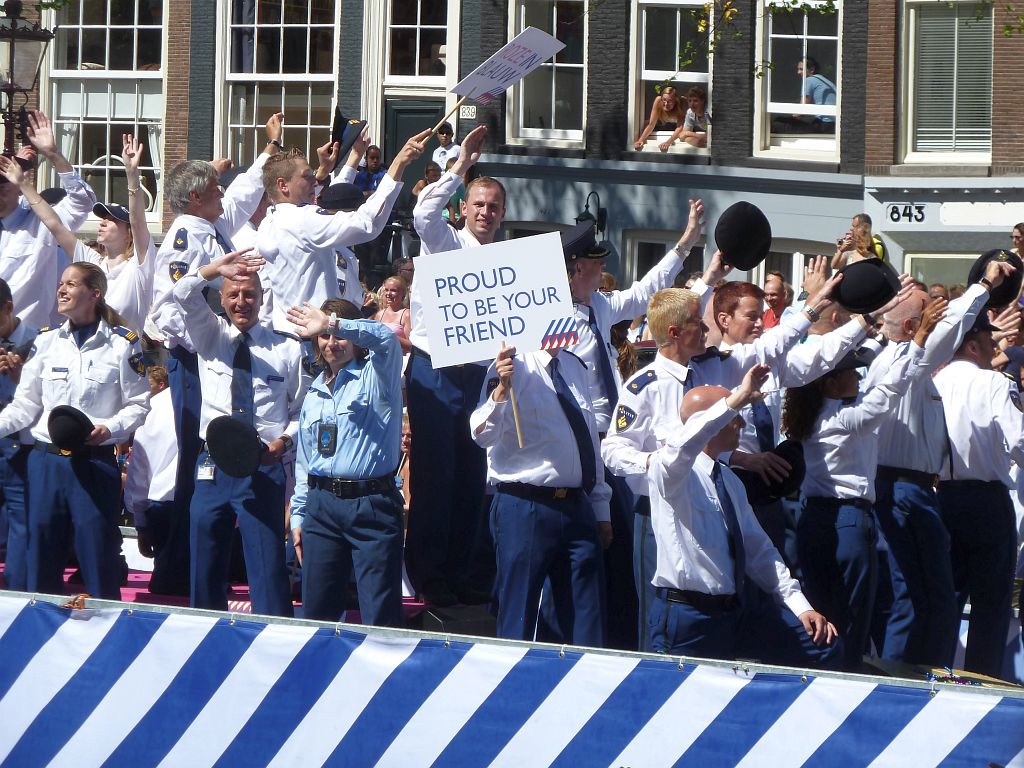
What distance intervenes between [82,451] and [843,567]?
3.71 m

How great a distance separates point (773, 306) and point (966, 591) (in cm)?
342

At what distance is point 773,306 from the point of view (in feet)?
36.1

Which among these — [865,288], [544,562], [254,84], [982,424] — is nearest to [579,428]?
[544,562]

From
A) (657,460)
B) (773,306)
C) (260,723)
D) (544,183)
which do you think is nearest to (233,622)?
(260,723)

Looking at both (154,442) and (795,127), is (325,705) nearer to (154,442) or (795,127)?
(154,442)

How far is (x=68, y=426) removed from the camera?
7.50 metres

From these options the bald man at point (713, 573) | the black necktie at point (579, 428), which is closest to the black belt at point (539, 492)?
the black necktie at point (579, 428)

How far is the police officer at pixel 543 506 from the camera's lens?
22.5ft

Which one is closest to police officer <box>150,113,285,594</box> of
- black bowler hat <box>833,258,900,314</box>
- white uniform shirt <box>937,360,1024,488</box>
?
black bowler hat <box>833,258,900,314</box>

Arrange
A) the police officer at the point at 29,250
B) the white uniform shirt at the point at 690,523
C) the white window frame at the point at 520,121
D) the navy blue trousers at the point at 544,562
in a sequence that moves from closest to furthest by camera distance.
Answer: the white uniform shirt at the point at 690,523
the navy blue trousers at the point at 544,562
the police officer at the point at 29,250
the white window frame at the point at 520,121

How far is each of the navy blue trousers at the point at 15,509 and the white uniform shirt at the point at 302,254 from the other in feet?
5.05

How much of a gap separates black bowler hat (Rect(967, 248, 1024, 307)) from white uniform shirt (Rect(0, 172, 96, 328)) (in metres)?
5.48

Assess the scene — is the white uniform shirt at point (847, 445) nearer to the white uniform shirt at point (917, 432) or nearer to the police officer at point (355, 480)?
the white uniform shirt at point (917, 432)

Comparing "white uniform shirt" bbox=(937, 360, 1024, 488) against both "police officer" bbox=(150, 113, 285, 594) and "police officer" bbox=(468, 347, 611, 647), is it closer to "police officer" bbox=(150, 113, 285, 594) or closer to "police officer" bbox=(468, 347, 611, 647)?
"police officer" bbox=(468, 347, 611, 647)
